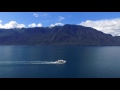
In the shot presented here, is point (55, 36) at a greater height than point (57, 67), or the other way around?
point (55, 36)

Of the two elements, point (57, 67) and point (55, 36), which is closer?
point (57, 67)

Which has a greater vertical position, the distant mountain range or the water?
the distant mountain range

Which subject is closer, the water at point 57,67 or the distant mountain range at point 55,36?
the water at point 57,67

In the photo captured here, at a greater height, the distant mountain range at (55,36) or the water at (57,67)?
the distant mountain range at (55,36)

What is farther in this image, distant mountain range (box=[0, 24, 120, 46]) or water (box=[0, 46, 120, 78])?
distant mountain range (box=[0, 24, 120, 46])
